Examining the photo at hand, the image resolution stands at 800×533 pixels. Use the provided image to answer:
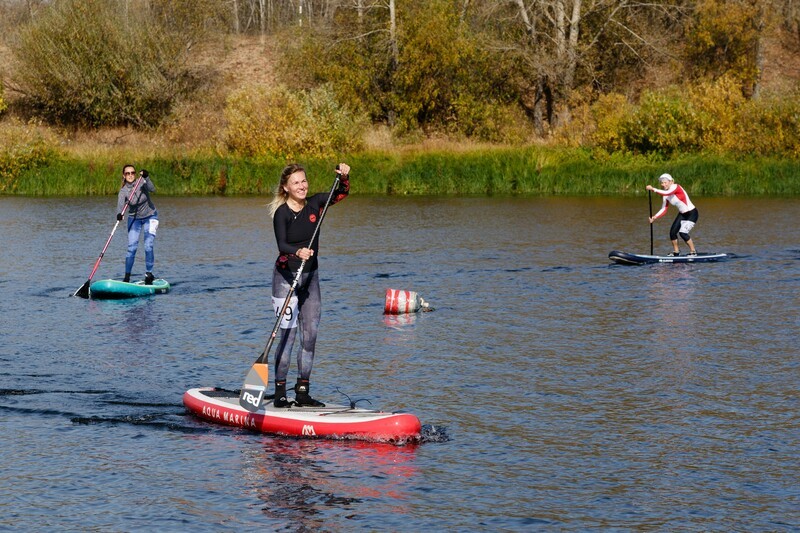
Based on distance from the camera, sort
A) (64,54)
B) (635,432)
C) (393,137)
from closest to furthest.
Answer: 1. (635,432)
2. (393,137)
3. (64,54)

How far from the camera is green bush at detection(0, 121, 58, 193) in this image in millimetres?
49188

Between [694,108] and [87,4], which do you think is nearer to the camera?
[694,108]

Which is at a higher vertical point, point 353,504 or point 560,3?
point 560,3

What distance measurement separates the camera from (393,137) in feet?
195

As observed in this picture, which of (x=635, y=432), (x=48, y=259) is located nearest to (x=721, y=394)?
(x=635, y=432)

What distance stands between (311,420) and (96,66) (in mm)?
59458

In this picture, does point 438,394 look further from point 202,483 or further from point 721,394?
point 202,483

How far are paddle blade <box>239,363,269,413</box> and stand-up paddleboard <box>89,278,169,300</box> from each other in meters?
9.54

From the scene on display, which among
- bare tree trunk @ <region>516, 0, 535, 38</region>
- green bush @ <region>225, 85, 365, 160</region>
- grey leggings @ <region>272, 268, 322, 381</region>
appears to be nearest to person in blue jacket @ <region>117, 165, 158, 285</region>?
grey leggings @ <region>272, 268, 322, 381</region>

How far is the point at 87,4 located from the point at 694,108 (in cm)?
3469

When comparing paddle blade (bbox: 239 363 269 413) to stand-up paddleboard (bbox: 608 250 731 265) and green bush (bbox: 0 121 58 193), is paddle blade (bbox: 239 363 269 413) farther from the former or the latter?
green bush (bbox: 0 121 58 193)

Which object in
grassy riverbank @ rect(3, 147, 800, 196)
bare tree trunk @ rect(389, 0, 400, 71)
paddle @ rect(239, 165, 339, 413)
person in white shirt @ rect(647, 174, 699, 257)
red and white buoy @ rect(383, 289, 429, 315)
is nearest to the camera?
paddle @ rect(239, 165, 339, 413)

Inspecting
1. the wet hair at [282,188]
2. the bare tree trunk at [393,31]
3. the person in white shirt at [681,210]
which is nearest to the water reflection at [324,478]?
the wet hair at [282,188]

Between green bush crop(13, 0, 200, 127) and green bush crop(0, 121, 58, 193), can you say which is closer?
green bush crop(0, 121, 58, 193)
